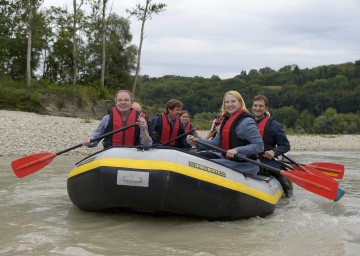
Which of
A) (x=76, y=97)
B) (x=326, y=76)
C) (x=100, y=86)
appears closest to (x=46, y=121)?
(x=76, y=97)

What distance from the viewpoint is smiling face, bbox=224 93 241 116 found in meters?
4.45

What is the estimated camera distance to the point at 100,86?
2183cm

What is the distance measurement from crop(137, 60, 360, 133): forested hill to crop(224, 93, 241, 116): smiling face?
43730 millimetres

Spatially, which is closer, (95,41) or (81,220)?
(81,220)

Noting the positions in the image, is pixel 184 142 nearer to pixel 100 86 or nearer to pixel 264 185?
pixel 264 185

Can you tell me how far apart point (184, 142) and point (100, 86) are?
53.5 feet

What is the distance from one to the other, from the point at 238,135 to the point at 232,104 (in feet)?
1.01

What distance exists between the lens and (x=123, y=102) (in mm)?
4559

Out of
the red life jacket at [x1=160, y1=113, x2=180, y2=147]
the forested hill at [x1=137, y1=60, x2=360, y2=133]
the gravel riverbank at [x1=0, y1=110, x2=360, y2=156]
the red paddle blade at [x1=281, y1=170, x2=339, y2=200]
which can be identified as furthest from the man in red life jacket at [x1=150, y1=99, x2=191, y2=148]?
the forested hill at [x1=137, y1=60, x2=360, y2=133]

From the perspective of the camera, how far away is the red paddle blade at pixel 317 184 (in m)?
4.46

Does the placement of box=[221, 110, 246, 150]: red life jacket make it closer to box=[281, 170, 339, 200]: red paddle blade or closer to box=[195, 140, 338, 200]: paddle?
box=[195, 140, 338, 200]: paddle

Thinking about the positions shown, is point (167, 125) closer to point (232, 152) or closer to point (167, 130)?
point (167, 130)

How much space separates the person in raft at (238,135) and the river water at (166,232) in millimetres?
565

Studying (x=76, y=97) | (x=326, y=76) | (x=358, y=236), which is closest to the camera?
(x=358, y=236)
